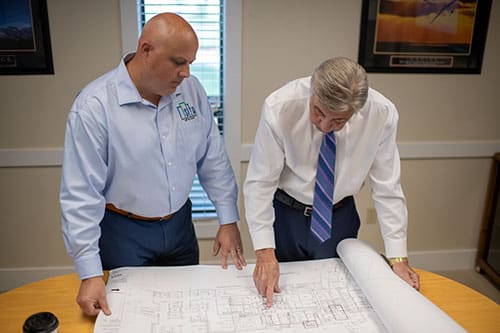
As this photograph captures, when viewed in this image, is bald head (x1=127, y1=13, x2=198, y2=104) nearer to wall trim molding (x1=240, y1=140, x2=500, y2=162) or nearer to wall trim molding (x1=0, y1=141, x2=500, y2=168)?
wall trim molding (x1=0, y1=141, x2=500, y2=168)

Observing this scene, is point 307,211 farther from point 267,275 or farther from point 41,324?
point 41,324

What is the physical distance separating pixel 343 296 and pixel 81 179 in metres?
0.81

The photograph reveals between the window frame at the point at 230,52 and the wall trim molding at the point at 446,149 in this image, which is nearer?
the window frame at the point at 230,52

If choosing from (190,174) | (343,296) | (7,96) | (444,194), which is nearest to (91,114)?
(190,174)

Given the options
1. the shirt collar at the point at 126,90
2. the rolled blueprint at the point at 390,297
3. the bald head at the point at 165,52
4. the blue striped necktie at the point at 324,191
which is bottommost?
the rolled blueprint at the point at 390,297

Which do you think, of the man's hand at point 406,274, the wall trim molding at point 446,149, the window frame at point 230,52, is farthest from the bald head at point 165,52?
the wall trim molding at point 446,149

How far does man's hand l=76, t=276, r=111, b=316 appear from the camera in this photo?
47.2 inches

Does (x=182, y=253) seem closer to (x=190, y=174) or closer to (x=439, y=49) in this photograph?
(x=190, y=174)

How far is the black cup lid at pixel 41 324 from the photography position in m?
1.03

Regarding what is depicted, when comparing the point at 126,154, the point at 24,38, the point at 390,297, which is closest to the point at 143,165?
the point at 126,154

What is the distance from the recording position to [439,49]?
8.37 ft

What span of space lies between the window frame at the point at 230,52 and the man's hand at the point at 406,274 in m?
1.34

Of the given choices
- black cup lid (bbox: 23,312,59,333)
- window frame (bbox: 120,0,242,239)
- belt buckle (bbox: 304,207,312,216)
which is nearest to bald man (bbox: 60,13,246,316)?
black cup lid (bbox: 23,312,59,333)

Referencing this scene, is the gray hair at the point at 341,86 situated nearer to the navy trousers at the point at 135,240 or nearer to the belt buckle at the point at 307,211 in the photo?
the belt buckle at the point at 307,211
